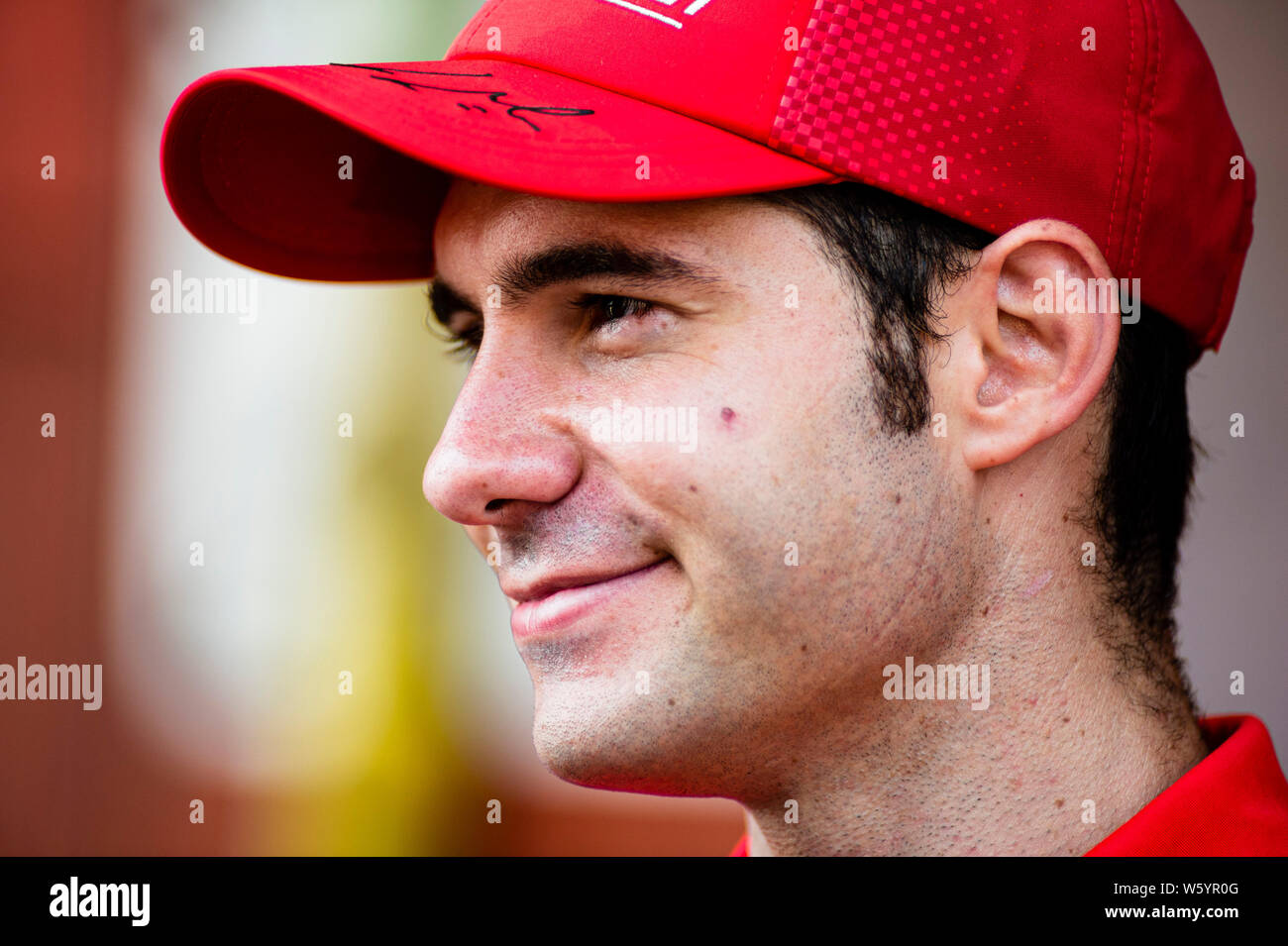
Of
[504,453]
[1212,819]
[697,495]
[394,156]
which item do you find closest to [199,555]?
[394,156]

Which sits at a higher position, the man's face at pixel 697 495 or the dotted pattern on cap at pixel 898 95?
the dotted pattern on cap at pixel 898 95

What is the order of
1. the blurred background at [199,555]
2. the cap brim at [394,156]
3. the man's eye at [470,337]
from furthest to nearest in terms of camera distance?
the blurred background at [199,555]
the man's eye at [470,337]
the cap brim at [394,156]

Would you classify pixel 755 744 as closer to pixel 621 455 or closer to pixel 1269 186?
pixel 621 455

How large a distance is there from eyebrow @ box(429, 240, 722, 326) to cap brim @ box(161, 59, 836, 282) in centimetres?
7

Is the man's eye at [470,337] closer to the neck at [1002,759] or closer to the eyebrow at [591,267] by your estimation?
the eyebrow at [591,267]

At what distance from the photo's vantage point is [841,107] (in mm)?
1160

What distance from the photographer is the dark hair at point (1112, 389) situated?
118 centimetres

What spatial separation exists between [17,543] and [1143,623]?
310 centimetres

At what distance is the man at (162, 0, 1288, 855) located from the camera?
115cm

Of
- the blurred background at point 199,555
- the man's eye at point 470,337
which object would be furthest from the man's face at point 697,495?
the blurred background at point 199,555

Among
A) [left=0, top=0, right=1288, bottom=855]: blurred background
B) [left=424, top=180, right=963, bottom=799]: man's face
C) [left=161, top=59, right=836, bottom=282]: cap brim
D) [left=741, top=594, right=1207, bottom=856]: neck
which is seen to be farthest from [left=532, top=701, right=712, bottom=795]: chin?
[left=0, top=0, right=1288, bottom=855]: blurred background

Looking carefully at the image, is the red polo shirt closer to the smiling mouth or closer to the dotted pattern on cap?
the smiling mouth

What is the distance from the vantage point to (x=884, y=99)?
1170 mm

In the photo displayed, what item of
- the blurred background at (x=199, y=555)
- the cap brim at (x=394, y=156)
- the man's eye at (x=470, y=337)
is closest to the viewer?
the cap brim at (x=394, y=156)
